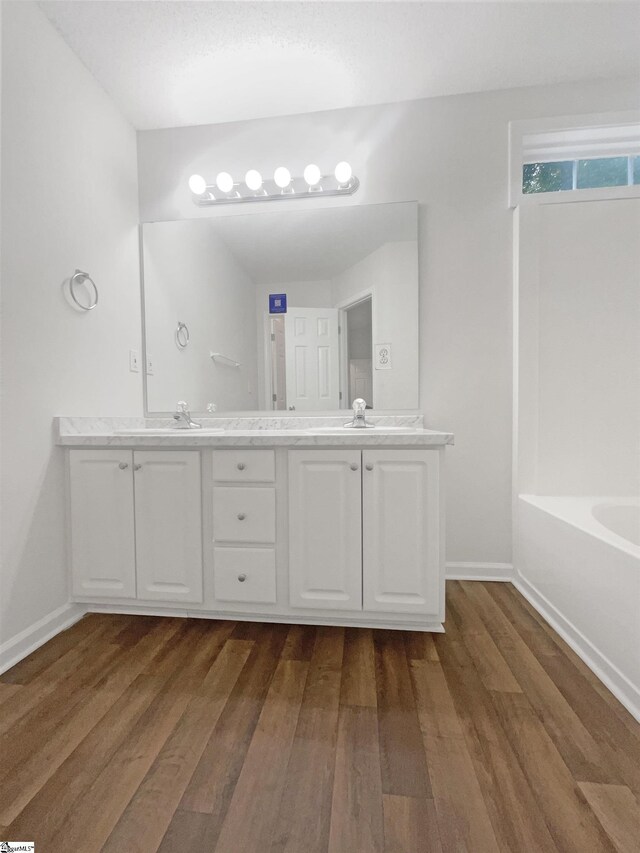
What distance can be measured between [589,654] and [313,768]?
101 cm

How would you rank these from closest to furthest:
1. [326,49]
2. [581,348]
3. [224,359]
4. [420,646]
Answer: [420,646] < [326,49] < [581,348] < [224,359]

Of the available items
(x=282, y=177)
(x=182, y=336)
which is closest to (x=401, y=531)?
(x=182, y=336)

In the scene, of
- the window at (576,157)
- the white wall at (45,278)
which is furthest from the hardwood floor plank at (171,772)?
the window at (576,157)

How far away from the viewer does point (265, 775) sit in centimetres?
93

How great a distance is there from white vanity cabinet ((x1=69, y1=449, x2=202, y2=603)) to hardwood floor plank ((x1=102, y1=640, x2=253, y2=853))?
45cm

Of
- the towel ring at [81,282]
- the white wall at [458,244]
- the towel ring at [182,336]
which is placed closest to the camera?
the towel ring at [81,282]

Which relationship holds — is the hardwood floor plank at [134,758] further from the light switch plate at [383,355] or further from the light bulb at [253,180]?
the light bulb at [253,180]

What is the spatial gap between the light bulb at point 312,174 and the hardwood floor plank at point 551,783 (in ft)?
7.49

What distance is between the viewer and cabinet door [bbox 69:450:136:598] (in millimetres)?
1643

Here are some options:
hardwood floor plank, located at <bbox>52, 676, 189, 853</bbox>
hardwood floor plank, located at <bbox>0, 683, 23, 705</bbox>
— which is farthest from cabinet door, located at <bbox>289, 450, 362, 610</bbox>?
hardwood floor plank, located at <bbox>0, 683, 23, 705</bbox>

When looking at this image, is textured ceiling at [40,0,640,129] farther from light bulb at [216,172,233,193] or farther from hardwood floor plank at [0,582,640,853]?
hardwood floor plank at [0,582,640,853]

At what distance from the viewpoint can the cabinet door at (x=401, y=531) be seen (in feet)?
4.86

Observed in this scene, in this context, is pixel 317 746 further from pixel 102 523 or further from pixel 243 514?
pixel 102 523

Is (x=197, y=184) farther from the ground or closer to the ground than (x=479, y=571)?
farther from the ground
